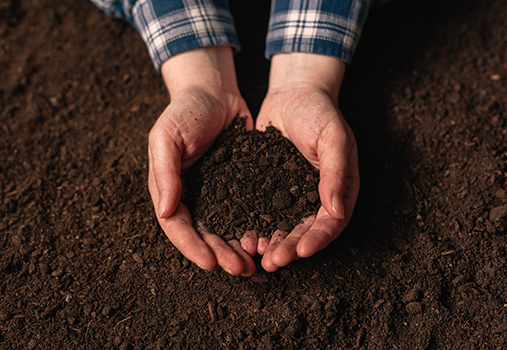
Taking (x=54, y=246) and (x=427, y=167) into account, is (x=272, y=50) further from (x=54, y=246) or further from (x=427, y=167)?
(x=54, y=246)

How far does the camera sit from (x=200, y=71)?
232 cm

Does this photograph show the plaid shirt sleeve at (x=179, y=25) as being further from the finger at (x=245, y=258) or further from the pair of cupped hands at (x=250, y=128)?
the finger at (x=245, y=258)

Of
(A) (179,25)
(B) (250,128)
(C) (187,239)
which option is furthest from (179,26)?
(C) (187,239)

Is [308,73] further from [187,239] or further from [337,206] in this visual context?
[187,239]

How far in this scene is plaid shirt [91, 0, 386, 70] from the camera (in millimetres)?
2283

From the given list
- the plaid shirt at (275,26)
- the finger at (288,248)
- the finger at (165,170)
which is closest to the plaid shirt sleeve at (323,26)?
the plaid shirt at (275,26)

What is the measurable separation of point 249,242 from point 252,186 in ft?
0.99

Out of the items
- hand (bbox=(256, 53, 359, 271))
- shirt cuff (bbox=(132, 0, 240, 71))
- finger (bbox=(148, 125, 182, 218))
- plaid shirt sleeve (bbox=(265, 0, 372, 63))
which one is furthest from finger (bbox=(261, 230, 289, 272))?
shirt cuff (bbox=(132, 0, 240, 71))

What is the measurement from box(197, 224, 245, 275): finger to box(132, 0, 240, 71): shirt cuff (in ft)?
4.07

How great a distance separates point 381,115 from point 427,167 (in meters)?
0.47

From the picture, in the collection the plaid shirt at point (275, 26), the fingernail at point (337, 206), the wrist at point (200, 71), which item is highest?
the plaid shirt at point (275, 26)

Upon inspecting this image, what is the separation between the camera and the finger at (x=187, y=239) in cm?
167

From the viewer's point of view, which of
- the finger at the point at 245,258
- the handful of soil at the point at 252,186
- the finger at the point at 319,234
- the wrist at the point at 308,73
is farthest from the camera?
the wrist at the point at 308,73

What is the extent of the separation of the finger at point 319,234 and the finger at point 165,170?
0.64 metres
